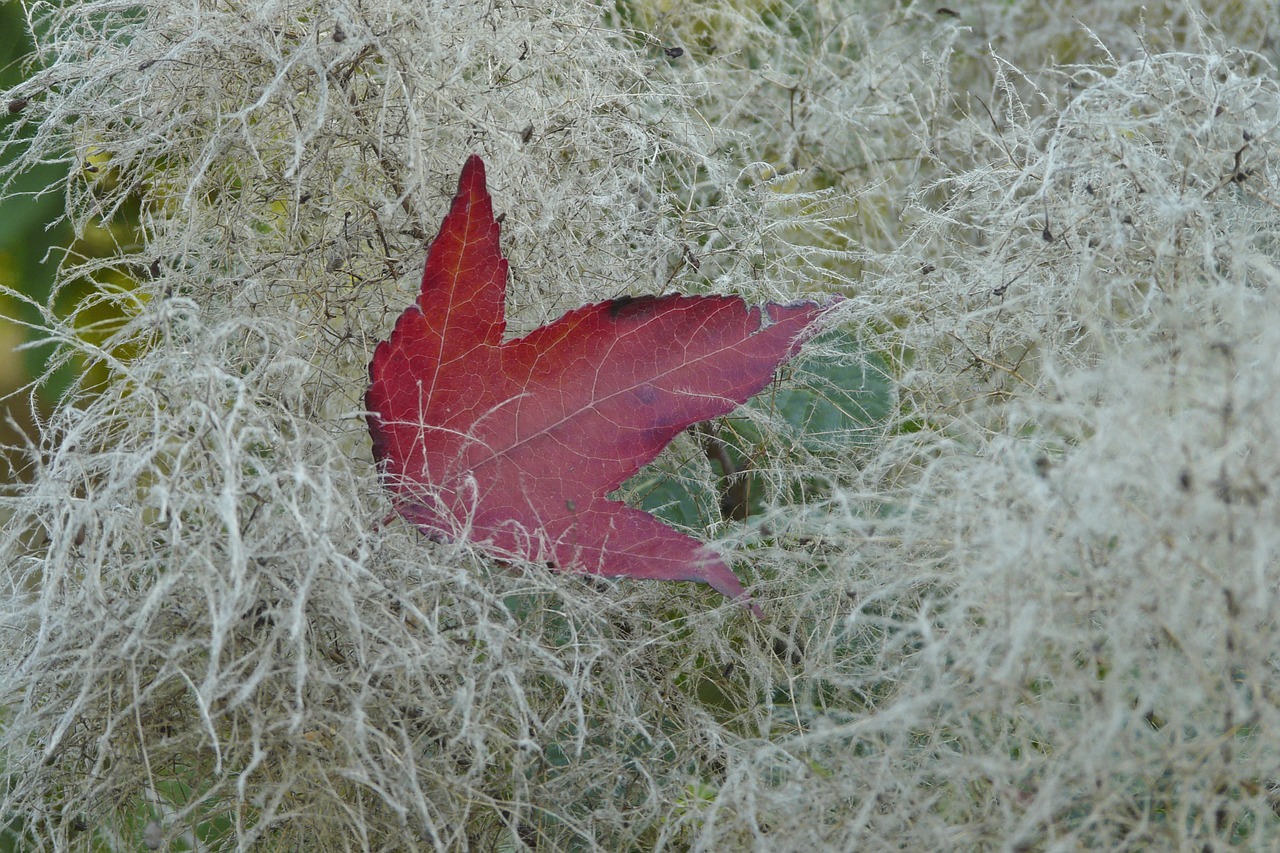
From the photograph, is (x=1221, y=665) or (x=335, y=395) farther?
(x=335, y=395)

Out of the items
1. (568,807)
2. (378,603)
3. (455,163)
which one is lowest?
(568,807)

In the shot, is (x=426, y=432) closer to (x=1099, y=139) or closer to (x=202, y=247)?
(x=202, y=247)

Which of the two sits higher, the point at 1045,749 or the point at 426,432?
the point at 426,432

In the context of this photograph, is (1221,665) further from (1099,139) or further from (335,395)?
(335,395)

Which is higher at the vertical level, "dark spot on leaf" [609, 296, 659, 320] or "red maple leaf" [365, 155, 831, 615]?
"dark spot on leaf" [609, 296, 659, 320]

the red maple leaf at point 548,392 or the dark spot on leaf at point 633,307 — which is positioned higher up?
the dark spot on leaf at point 633,307

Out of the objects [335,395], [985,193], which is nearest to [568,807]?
[335,395]

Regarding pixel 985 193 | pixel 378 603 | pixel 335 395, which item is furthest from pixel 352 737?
pixel 985 193
